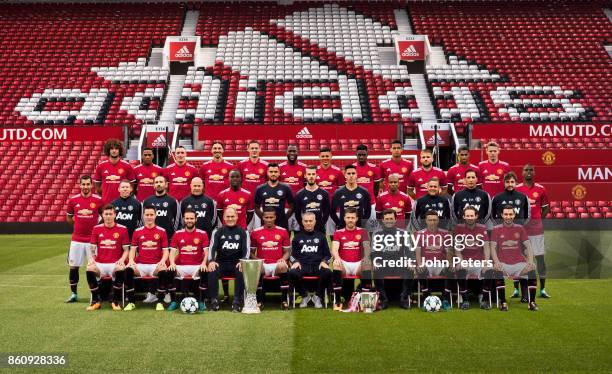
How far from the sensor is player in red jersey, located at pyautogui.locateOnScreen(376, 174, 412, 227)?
9844 mm

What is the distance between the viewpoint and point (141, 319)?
8.35 m

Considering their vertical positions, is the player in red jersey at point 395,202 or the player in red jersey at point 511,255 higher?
the player in red jersey at point 395,202

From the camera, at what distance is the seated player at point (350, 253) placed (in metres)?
9.05

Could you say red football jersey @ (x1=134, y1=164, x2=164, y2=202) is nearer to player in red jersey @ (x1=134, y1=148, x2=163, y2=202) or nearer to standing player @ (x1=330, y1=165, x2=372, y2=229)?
player in red jersey @ (x1=134, y1=148, x2=163, y2=202)

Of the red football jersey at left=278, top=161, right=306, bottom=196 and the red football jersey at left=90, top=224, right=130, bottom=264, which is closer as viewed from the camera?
the red football jersey at left=90, top=224, right=130, bottom=264

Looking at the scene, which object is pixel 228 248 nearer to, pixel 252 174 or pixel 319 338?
pixel 252 174

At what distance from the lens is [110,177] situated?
1061cm

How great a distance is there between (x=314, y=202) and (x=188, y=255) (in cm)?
188

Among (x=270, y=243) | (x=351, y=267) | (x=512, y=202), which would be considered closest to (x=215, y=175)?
(x=270, y=243)

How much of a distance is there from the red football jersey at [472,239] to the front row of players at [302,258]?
1 cm

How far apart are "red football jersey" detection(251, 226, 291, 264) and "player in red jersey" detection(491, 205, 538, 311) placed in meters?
2.57

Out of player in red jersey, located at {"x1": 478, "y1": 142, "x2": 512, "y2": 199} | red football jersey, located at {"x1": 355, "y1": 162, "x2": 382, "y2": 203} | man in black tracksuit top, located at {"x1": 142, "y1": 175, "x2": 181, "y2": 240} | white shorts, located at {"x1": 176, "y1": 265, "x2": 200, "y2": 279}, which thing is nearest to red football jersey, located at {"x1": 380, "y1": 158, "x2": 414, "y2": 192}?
red football jersey, located at {"x1": 355, "y1": 162, "x2": 382, "y2": 203}

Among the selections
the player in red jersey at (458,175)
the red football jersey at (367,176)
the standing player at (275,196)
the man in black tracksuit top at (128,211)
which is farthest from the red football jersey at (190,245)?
the player in red jersey at (458,175)

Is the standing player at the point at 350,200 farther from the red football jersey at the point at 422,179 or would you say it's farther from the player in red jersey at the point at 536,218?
the player in red jersey at the point at 536,218
